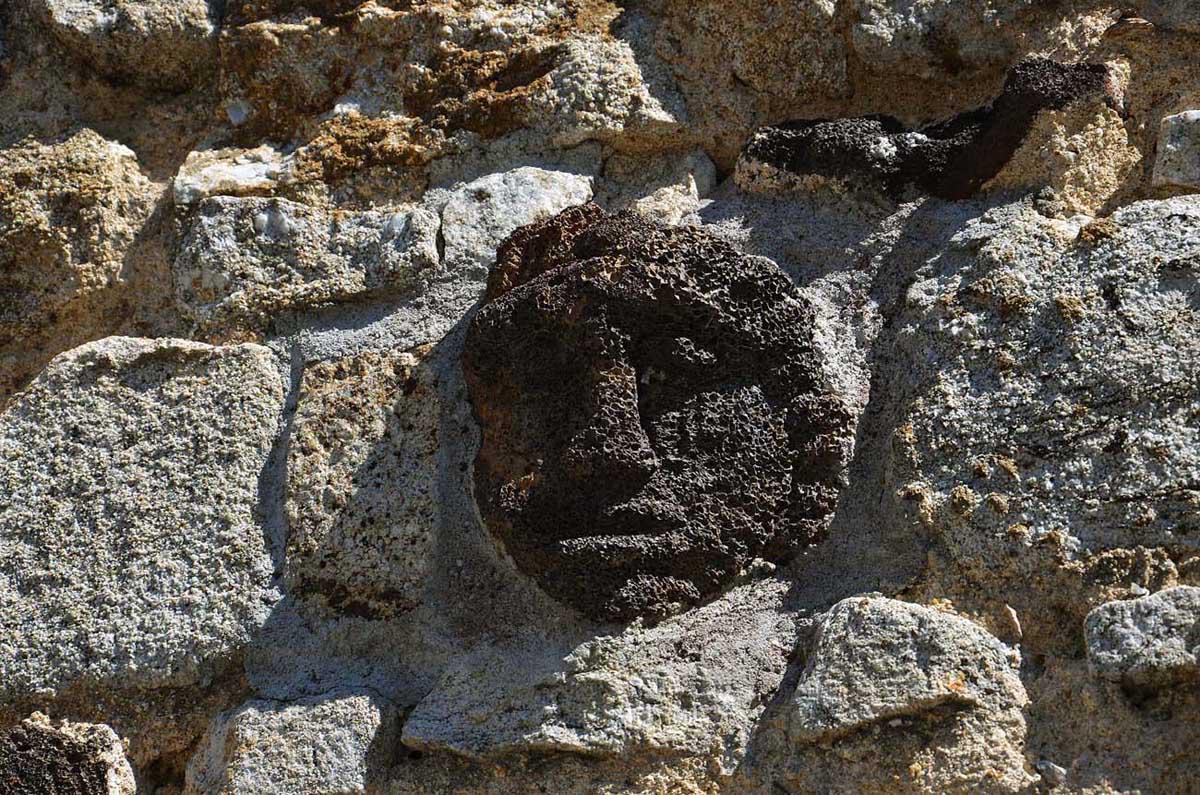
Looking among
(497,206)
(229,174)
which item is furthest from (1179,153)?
(229,174)

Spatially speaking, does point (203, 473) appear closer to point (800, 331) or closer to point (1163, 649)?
point (800, 331)

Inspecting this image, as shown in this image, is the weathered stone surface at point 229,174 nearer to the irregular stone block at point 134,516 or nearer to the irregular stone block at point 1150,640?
the irregular stone block at point 134,516

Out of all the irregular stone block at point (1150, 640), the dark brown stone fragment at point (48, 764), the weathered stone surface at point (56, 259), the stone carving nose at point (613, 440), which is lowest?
the dark brown stone fragment at point (48, 764)

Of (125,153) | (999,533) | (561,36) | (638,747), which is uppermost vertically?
(561,36)

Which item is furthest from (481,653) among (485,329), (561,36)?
(561,36)

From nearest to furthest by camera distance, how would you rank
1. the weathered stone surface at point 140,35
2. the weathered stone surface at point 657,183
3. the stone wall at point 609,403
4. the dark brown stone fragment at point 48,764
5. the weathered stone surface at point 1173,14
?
the stone wall at point 609,403 → the dark brown stone fragment at point 48,764 → the weathered stone surface at point 1173,14 → the weathered stone surface at point 657,183 → the weathered stone surface at point 140,35

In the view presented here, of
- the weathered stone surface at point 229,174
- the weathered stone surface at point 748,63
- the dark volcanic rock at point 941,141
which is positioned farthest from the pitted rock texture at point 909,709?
the weathered stone surface at point 229,174
